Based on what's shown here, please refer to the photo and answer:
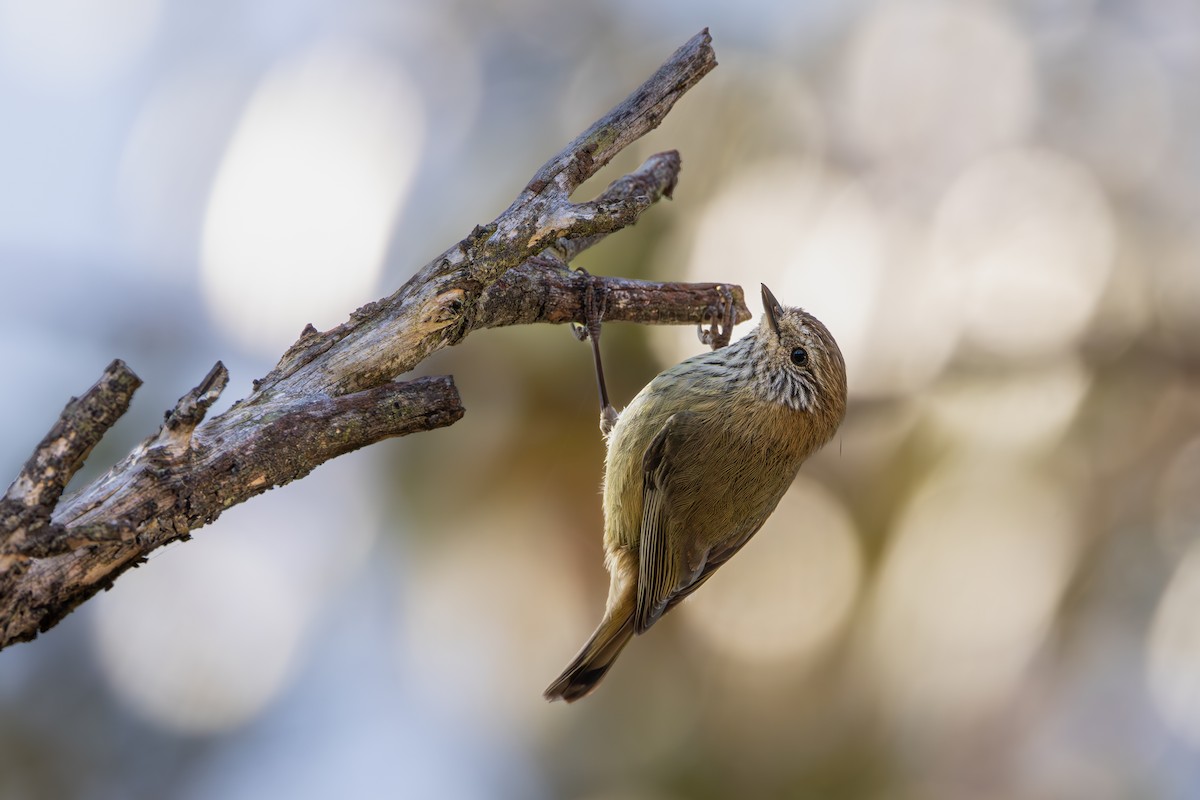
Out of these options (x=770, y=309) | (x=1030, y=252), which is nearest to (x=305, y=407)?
(x=770, y=309)

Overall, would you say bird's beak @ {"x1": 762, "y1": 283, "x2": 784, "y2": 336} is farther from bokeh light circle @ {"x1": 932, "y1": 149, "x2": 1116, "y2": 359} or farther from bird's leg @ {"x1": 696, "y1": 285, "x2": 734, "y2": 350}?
bokeh light circle @ {"x1": 932, "y1": 149, "x2": 1116, "y2": 359}

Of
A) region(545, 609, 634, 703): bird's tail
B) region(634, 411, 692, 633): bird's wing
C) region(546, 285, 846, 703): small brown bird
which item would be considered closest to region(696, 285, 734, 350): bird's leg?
region(546, 285, 846, 703): small brown bird

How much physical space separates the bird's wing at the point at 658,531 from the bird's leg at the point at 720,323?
1.00ft

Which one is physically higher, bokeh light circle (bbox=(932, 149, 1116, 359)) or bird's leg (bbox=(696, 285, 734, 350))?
bokeh light circle (bbox=(932, 149, 1116, 359))

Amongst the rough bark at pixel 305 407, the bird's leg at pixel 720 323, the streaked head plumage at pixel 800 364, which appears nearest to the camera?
the rough bark at pixel 305 407

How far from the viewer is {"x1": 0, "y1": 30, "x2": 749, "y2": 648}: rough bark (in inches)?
60.8

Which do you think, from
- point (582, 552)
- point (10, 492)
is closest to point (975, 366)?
point (582, 552)

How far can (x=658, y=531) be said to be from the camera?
3.22m

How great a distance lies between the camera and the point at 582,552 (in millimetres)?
4430

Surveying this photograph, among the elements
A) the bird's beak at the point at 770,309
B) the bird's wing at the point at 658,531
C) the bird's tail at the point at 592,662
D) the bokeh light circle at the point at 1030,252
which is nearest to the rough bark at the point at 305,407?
the bird's wing at the point at 658,531

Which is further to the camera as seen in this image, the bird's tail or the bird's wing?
the bird's tail

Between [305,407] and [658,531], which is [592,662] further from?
[305,407]

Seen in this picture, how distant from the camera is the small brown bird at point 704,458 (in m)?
3.21

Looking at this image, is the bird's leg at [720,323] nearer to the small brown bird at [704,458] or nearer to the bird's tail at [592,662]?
the small brown bird at [704,458]
